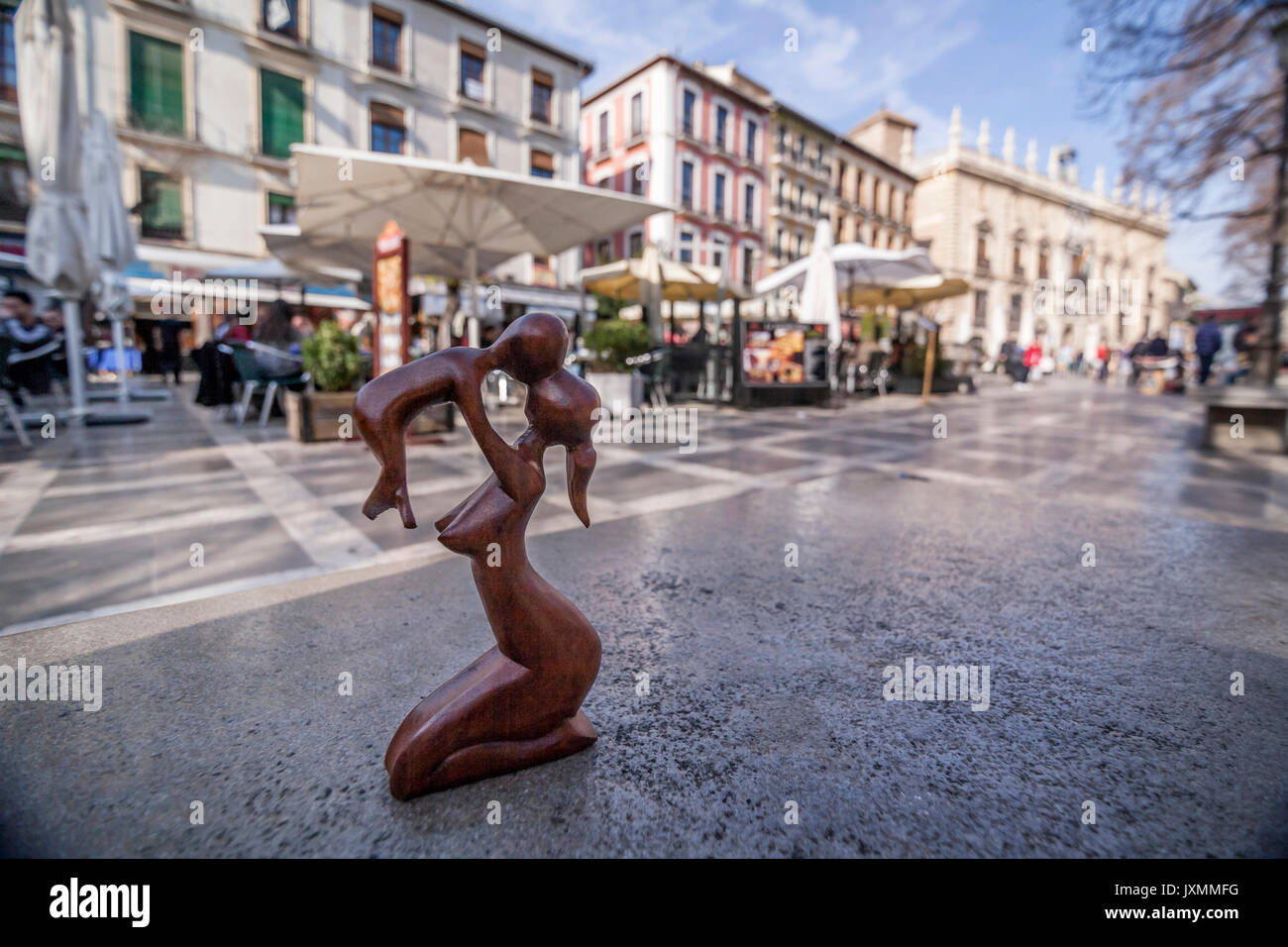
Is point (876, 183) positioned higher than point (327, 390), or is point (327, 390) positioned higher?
point (876, 183)

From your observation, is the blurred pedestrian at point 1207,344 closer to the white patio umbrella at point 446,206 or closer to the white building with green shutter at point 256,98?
the white patio umbrella at point 446,206

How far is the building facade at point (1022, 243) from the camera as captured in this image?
128ft

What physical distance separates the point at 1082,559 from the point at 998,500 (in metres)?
1.41

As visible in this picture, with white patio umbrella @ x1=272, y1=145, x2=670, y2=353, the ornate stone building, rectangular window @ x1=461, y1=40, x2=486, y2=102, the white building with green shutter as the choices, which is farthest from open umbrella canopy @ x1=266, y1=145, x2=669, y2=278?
the ornate stone building

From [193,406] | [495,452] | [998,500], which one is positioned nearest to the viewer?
[495,452]

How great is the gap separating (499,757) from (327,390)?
20.2 ft

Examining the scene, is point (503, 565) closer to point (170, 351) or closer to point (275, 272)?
point (275, 272)

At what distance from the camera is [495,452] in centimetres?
129

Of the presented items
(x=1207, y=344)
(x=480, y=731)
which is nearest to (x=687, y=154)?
(x=1207, y=344)

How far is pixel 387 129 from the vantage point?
20.1m

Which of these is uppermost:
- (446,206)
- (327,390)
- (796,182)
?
(796,182)
